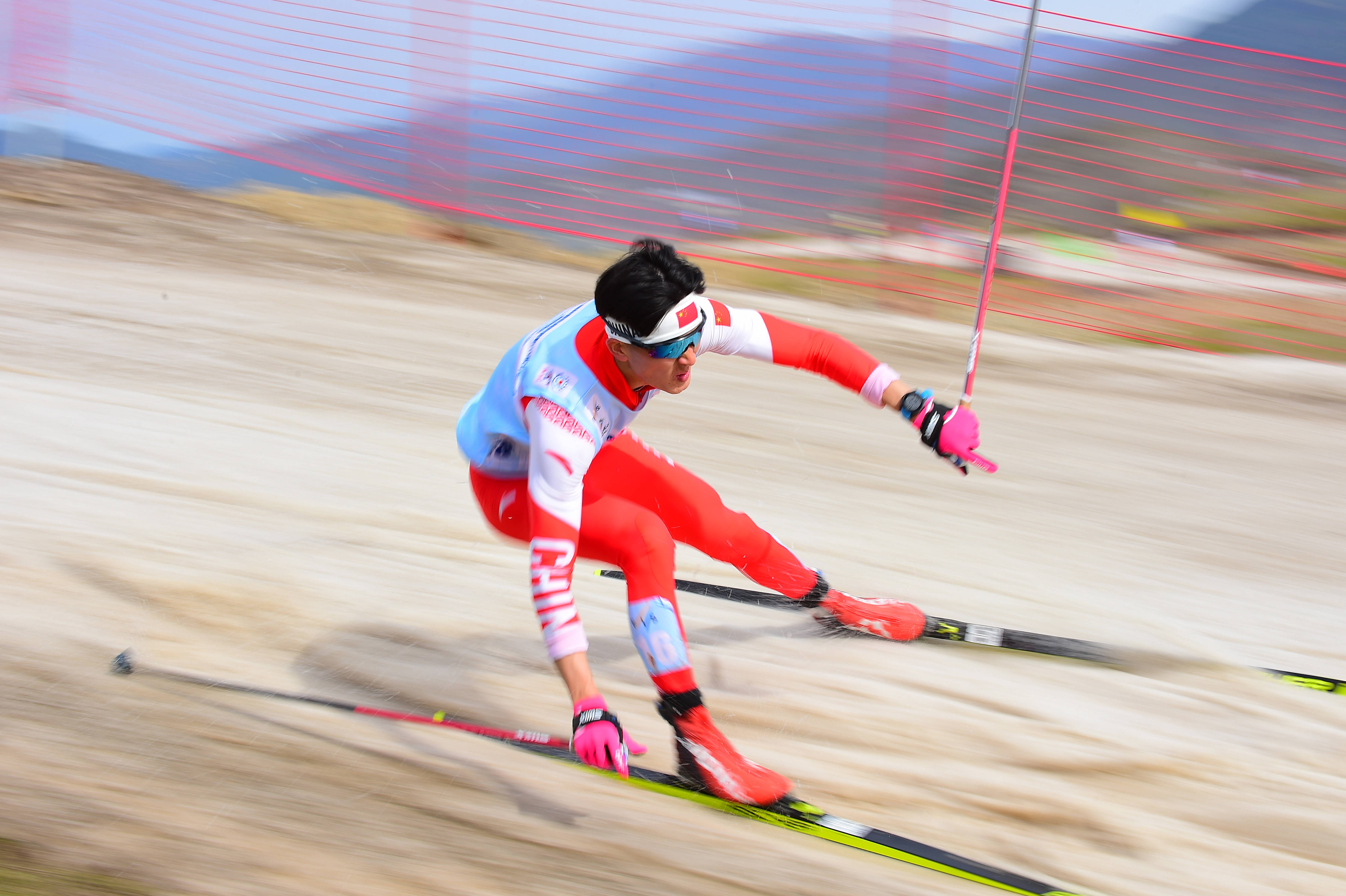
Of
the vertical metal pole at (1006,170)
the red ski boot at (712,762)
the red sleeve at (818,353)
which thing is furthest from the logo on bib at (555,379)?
the vertical metal pole at (1006,170)

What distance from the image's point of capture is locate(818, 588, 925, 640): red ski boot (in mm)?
3684

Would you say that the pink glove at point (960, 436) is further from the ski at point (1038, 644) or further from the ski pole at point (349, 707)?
the ski pole at point (349, 707)

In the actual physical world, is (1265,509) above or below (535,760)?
above

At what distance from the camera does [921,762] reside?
3000 millimetres

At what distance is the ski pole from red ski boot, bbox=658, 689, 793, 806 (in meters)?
0.37

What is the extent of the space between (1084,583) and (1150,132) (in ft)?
29.3

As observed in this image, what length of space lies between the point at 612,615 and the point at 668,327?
5.95 feet

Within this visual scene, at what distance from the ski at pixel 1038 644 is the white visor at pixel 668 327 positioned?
126cm

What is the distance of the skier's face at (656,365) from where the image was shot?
2467 millimetres

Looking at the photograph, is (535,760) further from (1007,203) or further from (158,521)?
(1007,203)

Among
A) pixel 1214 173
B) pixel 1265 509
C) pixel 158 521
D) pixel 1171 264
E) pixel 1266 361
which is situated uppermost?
pixel 1214 173

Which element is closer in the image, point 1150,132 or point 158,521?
point 158,521

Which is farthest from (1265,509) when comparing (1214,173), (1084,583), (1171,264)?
(1214,173)

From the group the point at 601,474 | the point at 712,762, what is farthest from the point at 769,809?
the point at 601,474
